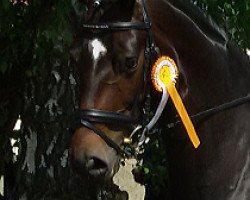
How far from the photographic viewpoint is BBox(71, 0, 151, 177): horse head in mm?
3348

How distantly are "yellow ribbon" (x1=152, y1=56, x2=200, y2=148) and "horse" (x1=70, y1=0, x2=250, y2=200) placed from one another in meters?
0.04

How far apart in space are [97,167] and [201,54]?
2.47ft

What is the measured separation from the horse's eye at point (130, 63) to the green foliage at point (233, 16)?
7.02ft

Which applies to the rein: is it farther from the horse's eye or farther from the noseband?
the horse's eye

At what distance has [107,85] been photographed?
3375mm

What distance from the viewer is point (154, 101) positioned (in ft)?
11.7

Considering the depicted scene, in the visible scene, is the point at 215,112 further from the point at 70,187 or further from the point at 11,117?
the point at 11,117

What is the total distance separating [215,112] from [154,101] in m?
0.30

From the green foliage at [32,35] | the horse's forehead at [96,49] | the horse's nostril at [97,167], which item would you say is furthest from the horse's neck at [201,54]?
the green foliage at [32,35]

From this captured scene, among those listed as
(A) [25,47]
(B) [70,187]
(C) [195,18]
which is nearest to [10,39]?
(A) [25,47]

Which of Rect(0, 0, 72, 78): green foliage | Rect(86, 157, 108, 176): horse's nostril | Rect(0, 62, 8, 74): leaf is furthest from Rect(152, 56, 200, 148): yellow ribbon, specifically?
Rect(0, 62, 8, 74): leaf

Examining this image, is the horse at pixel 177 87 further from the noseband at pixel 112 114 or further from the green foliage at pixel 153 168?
the green foliage at pixel 153 168

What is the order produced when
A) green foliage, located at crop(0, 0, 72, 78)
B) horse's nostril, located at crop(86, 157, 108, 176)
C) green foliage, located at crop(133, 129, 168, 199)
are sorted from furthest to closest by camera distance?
green foliage, located at crop(133, 129, 168, 199) < green foliage, located at crop(0, 0, 72, 78) < horse's nostril, located at crop(86, 157, 108, 176)

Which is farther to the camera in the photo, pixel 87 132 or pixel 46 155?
pixel 46 155
